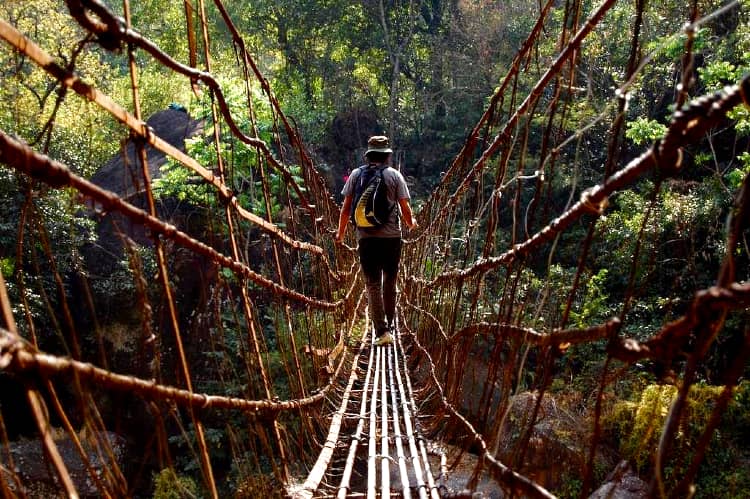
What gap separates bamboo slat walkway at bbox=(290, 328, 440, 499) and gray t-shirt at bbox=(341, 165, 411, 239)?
1.81 feet

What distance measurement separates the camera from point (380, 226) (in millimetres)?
2758

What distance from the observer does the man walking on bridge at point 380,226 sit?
2.68 metres

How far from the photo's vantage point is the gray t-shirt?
8.77 feet

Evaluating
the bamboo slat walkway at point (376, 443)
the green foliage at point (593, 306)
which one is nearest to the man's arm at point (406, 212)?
the bamboo slat walkway at point (376, 443)

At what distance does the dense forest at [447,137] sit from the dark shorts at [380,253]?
233 mm

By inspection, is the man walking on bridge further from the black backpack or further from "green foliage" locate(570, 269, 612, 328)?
"green foliage" locate(570, 269, 612, 328)

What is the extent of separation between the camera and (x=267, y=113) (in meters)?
6.49

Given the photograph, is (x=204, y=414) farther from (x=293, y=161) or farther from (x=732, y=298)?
(x=732, y=298)

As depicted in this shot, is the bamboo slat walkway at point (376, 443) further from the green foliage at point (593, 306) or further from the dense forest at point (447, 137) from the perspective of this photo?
the green foliage at point (593, 306)

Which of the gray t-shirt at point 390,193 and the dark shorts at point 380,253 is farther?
the dark shorts at point 380,253

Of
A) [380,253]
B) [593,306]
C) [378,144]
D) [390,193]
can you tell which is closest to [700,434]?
[593,306]

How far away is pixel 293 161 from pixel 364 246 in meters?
5.50

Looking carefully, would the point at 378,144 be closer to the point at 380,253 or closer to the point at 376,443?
the point at 380,253

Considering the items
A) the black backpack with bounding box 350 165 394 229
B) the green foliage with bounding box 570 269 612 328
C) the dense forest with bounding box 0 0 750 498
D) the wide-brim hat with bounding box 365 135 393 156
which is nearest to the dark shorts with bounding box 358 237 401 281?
the black backpack with bounding box 350 165 394 229
